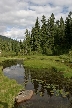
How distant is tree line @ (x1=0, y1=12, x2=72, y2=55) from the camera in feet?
290

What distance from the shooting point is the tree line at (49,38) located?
88.3 m

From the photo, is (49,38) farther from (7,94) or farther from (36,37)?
(7,94)

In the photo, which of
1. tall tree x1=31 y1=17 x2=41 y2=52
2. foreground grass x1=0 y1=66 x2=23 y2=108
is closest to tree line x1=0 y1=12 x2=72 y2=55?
tall tree x1=31 y1=17 x2=41 y2=52

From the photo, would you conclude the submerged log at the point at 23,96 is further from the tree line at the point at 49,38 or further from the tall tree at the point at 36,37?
the tall tree at the point at 36,37

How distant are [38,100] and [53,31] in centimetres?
8111

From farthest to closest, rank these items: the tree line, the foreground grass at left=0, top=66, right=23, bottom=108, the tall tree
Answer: the tall tree < the tree line < the foreground grass at left=0, top=66, right=23, bottom=108

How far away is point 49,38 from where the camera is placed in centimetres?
10031

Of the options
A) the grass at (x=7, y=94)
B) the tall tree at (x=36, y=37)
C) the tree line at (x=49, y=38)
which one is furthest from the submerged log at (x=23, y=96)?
the tall tree at (x=36, y=37)

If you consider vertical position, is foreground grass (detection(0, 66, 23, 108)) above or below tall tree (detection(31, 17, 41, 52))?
below

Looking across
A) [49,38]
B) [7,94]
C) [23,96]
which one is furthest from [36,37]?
[7,94]

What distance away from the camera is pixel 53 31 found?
101 meters

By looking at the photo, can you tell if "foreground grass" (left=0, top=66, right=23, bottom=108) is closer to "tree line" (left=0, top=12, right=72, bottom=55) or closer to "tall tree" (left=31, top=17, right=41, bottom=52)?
"tree line" (left=0, top=12, right=72, bottom=55)

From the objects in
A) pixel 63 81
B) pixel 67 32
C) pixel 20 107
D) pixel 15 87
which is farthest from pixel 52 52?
pixel 20 107

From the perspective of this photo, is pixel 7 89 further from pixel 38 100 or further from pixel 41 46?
pixel 41 46
